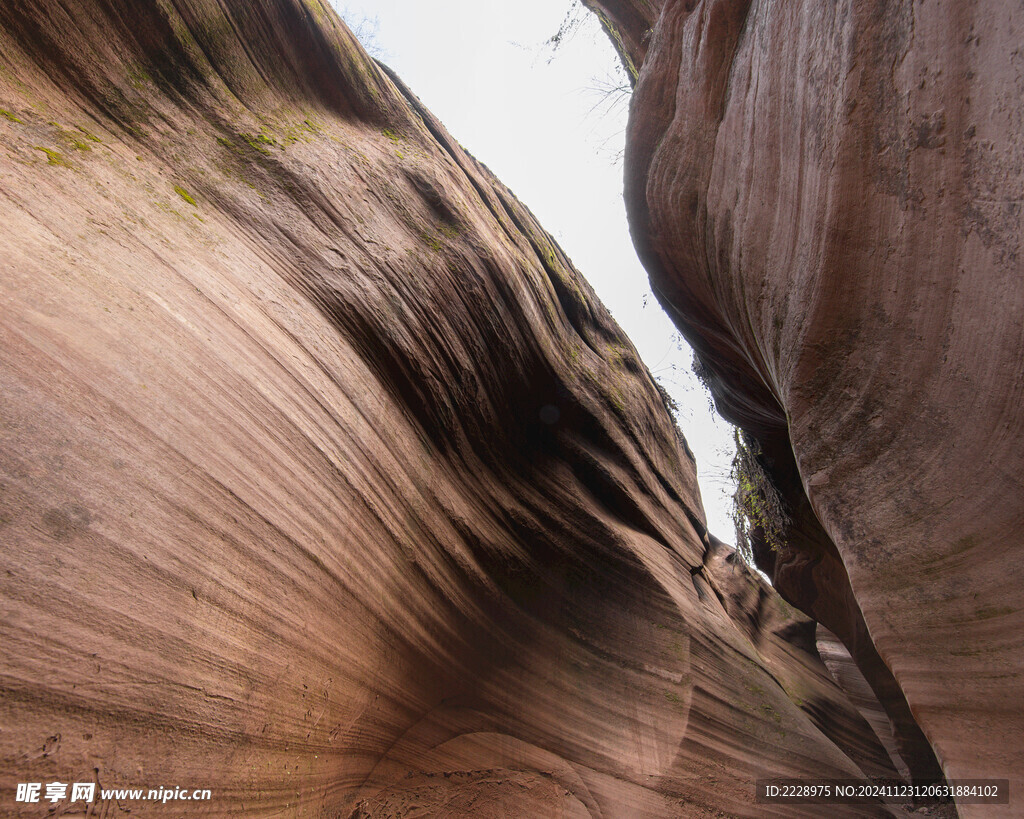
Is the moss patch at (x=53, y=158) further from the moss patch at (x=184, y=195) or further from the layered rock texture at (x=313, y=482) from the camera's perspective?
the moss patch at (x=184, y=195)

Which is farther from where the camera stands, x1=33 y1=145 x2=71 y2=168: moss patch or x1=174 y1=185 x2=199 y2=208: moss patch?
x1=174 y1=185 x2=199 y2=208: moss patch

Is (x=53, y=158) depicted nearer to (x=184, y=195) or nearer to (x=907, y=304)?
(x=184, y=195)

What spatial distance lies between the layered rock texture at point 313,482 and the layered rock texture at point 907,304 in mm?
73

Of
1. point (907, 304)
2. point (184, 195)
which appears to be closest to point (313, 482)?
point (184, 195)

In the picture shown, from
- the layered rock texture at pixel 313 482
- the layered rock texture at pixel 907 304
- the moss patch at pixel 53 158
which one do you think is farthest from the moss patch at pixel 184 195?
the layered rock texture at pixel 907 304

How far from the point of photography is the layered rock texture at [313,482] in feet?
5.77

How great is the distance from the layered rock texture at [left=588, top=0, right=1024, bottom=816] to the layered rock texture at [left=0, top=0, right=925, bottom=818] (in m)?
0.07

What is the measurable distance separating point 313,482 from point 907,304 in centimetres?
333

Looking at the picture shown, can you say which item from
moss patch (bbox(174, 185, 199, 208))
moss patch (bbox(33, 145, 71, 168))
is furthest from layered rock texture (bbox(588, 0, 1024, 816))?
moss patch (bbox(33, 145, 71, 168))

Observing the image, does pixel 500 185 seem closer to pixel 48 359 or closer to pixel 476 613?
pixel 476 613

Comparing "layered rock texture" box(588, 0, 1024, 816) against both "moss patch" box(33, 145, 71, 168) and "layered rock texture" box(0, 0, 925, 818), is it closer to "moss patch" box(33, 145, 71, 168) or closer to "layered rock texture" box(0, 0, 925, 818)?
"layered rock texture" box(0, 0, 925, 818)

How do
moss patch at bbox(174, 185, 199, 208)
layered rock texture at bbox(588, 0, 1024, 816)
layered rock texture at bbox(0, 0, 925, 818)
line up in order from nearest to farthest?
layered rock texture at bbox(0, 0, 925, 818) → layered rock texture at bbox(588, 0, 1024, 816) → moss patch at bbox(174, 185, 199, 208)

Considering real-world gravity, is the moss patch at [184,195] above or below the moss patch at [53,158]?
above

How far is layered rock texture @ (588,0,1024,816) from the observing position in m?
2.19
